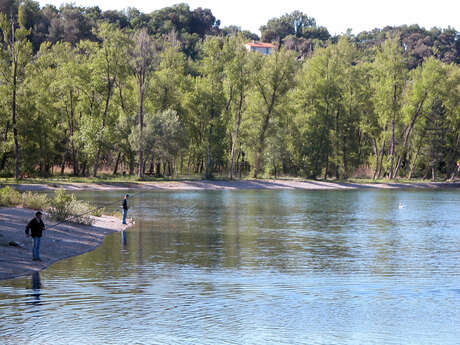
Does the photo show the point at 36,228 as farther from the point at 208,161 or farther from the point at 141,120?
the point at 208,161

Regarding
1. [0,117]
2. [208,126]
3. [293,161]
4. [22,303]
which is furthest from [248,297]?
[293,161]

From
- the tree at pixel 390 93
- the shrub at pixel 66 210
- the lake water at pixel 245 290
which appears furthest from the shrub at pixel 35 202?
the tree at pixel 390 93

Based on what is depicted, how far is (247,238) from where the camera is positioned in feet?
127

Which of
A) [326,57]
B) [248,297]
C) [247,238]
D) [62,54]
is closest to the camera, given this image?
[248,297]

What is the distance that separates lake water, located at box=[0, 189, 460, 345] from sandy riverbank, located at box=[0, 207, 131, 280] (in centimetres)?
85

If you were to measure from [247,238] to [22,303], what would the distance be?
19991 mm

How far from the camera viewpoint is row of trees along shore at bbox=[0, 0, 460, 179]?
291 ft

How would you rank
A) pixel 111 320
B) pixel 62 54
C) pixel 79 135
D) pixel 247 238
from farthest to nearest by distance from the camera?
pixel 62 54, pixel 79 135, pixel 247 238, pixel 111 320

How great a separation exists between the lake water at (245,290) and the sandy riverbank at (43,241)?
85cm

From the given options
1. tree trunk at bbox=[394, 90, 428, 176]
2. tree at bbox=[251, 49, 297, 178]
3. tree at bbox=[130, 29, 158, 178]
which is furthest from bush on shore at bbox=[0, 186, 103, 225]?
tree trunk at bbox=[394, 90, 428, 176]

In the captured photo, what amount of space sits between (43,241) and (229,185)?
65477mm

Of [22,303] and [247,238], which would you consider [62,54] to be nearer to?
[247,238]

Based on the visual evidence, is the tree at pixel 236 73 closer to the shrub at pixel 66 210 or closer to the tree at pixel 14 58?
the tree at pixel 14 58

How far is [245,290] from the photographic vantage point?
22969mm
